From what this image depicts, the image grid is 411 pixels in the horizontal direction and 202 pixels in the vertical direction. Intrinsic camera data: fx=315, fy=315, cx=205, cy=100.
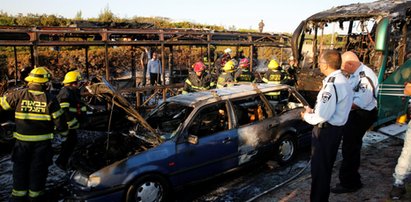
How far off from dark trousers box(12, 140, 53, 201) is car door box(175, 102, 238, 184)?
5.90 ft

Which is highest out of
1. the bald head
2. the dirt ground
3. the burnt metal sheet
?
the burnt metal sheet

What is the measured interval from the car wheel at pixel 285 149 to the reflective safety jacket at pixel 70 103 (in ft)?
11.5

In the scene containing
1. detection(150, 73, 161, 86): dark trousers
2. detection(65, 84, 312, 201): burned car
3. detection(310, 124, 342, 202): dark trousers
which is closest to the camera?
detection(310, 124, 342, 202): dark trousers

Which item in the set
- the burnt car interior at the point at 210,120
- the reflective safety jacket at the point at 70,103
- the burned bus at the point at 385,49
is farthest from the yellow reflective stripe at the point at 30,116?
the burned bus at the point at 385,49

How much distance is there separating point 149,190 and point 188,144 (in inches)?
32.2

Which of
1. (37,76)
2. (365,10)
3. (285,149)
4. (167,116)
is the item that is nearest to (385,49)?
(365,10)

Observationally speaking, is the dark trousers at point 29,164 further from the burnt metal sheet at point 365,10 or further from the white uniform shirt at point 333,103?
the burnt metal sheet at point 365,10

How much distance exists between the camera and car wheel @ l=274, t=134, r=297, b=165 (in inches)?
222

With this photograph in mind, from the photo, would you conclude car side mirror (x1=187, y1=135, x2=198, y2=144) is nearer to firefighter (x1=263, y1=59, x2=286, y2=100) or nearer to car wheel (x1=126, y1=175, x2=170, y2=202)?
car wheel (x1=126, y1=175, x2=170, y2=202)

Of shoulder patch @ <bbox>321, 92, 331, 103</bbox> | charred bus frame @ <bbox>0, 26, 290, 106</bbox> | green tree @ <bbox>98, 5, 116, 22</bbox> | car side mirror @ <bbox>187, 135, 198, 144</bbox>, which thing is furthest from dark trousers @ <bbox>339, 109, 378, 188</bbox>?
green tree @ <bbox>98, 5, 116, 22</bbox>

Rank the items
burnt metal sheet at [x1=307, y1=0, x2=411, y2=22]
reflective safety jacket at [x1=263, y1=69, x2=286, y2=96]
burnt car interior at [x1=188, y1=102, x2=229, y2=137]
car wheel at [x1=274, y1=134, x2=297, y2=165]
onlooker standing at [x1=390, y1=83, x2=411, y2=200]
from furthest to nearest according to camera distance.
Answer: reflective safety jacket at [x1=263, y1=69, x2=286, y2=96], burnt metal sheet at [x1=307, y1=0, x2=411, y2=22], car wheel at [x1=274, y1=134, x2=297, y2=165], burnt car interior at [x1=188, y1=102, x2=229, y2=137], onlooker standing at [x1=390, y1=83, x2=411, y2=200]

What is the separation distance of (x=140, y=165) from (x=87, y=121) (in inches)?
166

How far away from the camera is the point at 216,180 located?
5309 mm

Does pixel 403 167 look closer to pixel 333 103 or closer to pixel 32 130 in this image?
pixel 333 103
